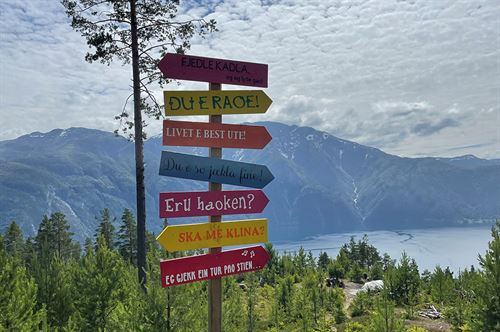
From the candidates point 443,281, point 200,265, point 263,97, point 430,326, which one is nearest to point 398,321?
point 200,265

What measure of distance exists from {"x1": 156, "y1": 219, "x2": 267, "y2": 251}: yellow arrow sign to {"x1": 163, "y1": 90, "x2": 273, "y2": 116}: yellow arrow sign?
2075mm

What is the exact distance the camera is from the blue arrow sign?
7.18m

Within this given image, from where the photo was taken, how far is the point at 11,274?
1471 cm

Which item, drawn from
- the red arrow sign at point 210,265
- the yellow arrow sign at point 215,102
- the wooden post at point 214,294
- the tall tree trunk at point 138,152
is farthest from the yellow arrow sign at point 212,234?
the tall tree trunk at point 138,152

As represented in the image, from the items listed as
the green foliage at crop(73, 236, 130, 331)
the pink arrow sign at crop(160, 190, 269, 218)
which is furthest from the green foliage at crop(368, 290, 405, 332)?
the green foliage at crop(73, 236, 130, 331)

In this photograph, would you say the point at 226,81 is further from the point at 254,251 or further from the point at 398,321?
the point at 398,321

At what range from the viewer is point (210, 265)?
7.30m

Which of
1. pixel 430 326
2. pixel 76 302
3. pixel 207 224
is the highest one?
pixel 207 224

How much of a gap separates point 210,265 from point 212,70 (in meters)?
3.58

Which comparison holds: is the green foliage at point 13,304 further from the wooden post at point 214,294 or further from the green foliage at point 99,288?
the wooden post at point 214,294

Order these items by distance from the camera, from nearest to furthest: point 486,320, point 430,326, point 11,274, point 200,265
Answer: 1. point 200,265
2. point 486,320
3. point 11,274
4. point 430,326

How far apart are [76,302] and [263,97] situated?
47.6 feet

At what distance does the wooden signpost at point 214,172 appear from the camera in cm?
708

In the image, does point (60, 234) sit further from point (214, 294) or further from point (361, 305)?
point (214, 294)
